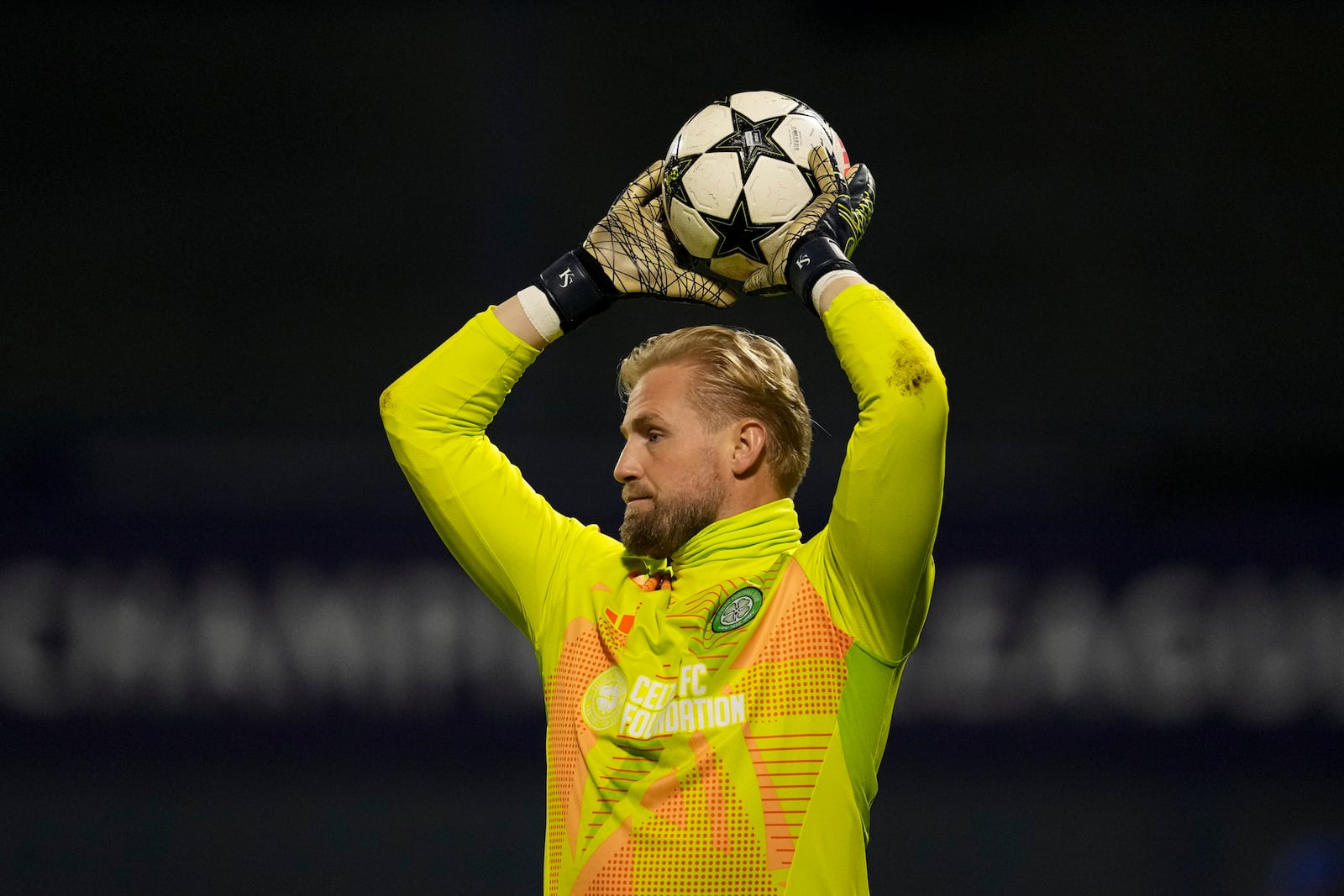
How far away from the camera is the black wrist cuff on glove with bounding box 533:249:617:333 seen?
1.80 m

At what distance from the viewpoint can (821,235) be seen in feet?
5.46

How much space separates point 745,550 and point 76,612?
271cm

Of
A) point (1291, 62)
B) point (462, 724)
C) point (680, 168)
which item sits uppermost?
point (1291, 62)

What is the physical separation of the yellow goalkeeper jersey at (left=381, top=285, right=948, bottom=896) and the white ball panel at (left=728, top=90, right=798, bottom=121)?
0.47 metres

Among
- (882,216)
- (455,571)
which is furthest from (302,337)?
(882,216)

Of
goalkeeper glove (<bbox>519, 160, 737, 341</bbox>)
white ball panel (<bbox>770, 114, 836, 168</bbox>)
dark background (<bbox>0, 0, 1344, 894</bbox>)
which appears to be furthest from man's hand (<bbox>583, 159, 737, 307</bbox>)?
dark background (<bbox>0, 0, 1344, 894</bbox>)

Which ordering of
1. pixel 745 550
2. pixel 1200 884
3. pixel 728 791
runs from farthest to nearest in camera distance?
pixel 1200 884 → pixel 745 550 → pixel 728 791

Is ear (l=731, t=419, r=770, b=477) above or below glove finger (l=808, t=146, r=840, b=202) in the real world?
below

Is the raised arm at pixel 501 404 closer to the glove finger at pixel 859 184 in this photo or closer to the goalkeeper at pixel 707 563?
the goalkeeper at pixel 707 563

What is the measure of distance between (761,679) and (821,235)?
59 cm

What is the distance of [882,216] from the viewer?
13.0 feet

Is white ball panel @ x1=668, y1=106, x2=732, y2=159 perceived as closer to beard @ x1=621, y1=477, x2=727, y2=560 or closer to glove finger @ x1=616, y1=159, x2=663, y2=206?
glove finger @ x1=616, y1=159, x2=663, y2=206

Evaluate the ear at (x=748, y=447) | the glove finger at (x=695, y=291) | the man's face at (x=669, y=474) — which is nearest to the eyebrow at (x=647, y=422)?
the man's face at (x=669, y=474)

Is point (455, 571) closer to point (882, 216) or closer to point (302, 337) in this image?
point (302, 337)
